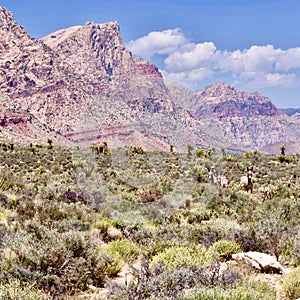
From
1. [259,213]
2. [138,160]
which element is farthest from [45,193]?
[138,160]

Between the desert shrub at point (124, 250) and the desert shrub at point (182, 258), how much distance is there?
82 centimetres

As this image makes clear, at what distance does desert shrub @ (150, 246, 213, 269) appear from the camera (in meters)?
6.30

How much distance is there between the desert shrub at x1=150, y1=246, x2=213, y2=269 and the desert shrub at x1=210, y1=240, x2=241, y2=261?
596 millimetres

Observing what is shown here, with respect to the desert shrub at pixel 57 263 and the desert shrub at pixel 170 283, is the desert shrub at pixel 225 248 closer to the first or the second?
the desert shrub at pixel 170 283

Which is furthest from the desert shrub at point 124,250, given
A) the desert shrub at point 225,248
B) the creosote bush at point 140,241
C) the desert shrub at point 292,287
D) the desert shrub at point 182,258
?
the desert shrub at point 292,287

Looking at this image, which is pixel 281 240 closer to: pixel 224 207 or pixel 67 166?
pixel 224 207

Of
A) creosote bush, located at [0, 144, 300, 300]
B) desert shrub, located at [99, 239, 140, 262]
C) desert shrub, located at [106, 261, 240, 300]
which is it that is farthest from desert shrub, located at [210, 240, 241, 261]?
desert shrub, located at [106, 261, 240, 300]

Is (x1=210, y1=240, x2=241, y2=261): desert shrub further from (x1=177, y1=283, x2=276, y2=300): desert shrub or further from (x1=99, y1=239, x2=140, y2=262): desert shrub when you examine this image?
(x1=177, y1=283, x2=276, y2=300): desert shrub

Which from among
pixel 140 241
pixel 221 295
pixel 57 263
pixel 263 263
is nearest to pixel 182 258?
pixel 263 263

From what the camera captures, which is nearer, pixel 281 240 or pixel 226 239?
pixel 281 240

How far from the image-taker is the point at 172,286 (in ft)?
16.5

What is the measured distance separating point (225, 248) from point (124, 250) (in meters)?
2.16

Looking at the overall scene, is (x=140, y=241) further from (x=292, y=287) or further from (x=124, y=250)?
(x=292, y=287)

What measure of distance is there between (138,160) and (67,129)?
5682 inches
